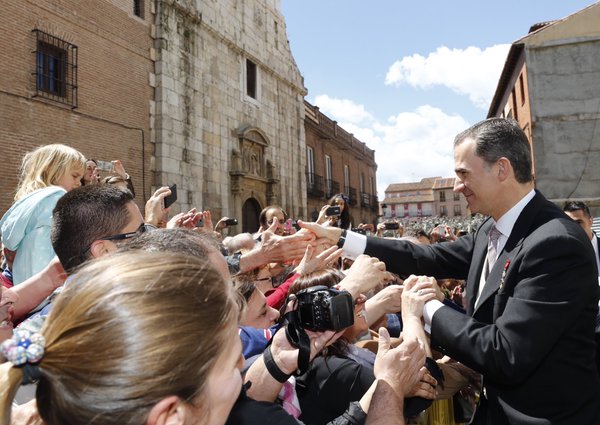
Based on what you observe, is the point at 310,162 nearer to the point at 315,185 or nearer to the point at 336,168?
the point at 315,185

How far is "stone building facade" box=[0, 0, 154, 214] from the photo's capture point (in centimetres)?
853

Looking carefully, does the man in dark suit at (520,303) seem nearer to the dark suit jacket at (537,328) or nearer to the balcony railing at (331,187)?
the dark suit jacket at (537,328)

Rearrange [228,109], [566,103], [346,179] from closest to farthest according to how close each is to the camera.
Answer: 1. [228,109]
2. [566,103]
3. [346,179]

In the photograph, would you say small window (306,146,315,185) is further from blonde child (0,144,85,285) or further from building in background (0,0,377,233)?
blonde child (0,144,85,285)

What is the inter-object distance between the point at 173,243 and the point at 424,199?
77.3 m

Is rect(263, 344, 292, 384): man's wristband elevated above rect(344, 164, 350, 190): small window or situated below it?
below

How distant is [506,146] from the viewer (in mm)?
2244

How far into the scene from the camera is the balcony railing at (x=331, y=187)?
2478cm

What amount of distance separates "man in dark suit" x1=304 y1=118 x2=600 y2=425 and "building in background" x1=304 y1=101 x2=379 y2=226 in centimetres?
1815

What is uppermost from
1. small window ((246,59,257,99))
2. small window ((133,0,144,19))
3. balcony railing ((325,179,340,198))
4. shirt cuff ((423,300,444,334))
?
small window ((133,0,144,19))

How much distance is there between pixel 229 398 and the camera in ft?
3.85

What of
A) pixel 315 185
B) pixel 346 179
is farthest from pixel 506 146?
pixel 346 179

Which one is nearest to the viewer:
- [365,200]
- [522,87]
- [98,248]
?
[98,248]

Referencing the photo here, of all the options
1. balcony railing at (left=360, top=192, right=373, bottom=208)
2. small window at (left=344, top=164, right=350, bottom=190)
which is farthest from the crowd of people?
balcony railing at (left=360, top=192, right=373, bottom=208)
